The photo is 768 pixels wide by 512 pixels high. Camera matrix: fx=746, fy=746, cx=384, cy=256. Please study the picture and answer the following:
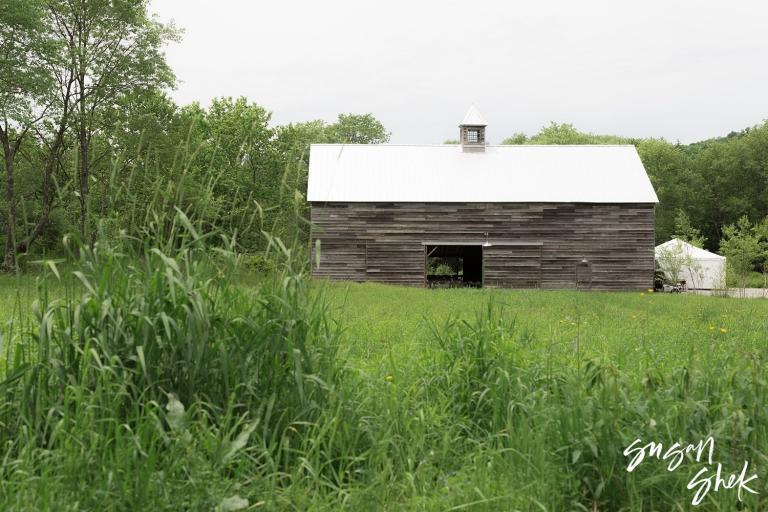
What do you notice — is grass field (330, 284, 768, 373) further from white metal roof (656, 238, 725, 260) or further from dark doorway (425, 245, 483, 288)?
white metal roof (656, 238, 725, 260)

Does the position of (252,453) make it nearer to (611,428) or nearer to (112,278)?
(112,278)

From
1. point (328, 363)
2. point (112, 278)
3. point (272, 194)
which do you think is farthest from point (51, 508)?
point (272, 194)

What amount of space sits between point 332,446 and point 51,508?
1.46 metres

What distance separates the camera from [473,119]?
130 feet

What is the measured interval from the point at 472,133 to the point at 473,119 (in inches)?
30.2

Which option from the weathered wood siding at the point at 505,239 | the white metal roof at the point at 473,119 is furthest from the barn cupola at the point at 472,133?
the weathered wood siding at the point at 505,239

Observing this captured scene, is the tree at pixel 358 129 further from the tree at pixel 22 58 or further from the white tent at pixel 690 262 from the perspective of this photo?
the tree at pixel 22 58

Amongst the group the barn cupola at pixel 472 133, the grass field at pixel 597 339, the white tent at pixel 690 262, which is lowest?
the white tent at pixel 690 262

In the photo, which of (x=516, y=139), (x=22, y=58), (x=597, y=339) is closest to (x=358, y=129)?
(x=516, y=139)

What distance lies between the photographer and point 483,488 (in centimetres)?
361

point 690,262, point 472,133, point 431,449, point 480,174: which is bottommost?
point 690,262

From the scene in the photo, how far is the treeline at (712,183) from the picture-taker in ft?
224

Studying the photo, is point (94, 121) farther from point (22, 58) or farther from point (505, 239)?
point (505, 239)
